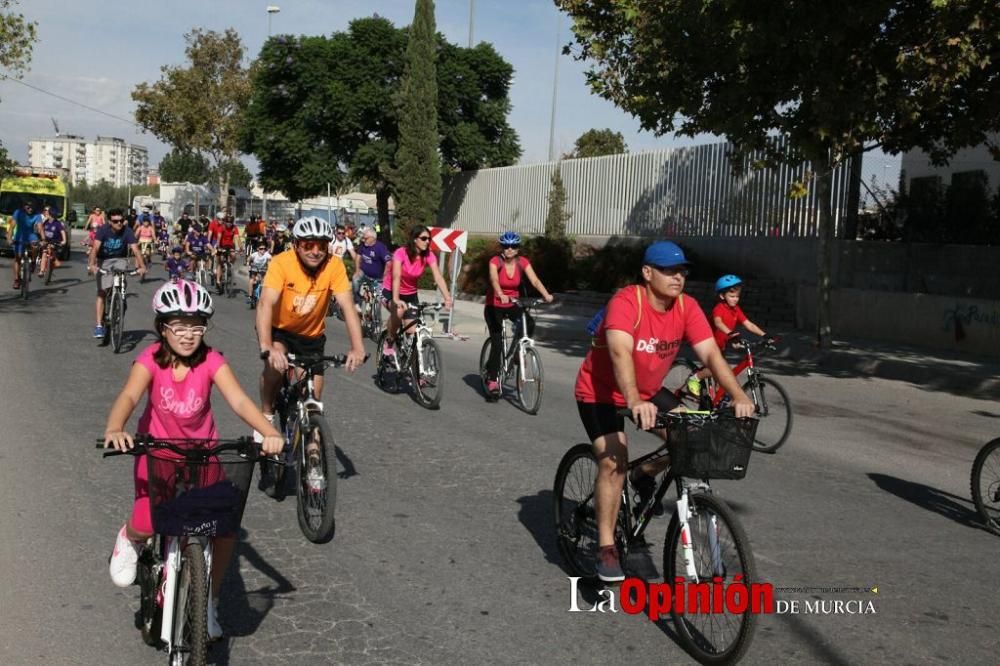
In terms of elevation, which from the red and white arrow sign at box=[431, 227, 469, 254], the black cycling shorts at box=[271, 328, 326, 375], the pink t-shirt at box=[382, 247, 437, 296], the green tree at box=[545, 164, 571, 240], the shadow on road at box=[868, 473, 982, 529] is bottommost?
the shadow on road at box=[868, 473, 982, 529]

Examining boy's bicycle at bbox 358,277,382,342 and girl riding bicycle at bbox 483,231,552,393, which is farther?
boy's bicycle at bbox 358,277,382,342

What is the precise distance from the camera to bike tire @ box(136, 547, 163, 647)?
4.16 meters

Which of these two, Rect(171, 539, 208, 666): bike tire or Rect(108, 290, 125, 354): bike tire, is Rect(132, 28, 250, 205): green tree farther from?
Rect(171, 539, 208, 666): bike tire

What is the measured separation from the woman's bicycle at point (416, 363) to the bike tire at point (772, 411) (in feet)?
10.4

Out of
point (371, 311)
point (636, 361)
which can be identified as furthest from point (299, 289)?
point (371, 311)

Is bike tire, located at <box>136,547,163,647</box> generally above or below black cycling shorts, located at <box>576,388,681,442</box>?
below

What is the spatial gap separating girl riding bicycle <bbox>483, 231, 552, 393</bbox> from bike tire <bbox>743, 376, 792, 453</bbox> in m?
2.48

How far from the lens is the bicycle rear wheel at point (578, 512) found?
5.41 metres

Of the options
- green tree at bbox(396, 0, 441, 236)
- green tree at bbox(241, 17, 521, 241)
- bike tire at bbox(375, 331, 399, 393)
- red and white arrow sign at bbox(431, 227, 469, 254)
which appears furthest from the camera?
green tree at bbox(241, 17, 521, 241)

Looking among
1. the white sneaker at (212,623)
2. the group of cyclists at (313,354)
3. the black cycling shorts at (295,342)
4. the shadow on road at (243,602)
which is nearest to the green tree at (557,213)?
the black cycling shorts at (295,342)

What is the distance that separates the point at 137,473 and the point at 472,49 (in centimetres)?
4130

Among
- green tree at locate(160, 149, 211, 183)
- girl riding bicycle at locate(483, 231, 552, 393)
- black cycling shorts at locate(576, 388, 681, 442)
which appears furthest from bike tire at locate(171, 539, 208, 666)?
green tree at locate(160, 149, 211, 183)

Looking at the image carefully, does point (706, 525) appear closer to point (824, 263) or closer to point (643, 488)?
point (643, 488)

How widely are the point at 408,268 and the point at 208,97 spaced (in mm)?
43206
